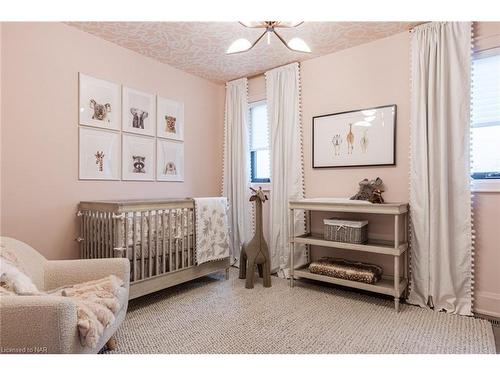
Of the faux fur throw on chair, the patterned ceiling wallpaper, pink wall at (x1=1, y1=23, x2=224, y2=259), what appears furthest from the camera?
the patterned ceiling wallpaper

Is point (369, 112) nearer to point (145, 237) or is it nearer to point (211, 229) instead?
point (211, 229)

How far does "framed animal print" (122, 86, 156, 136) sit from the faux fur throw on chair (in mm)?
1667

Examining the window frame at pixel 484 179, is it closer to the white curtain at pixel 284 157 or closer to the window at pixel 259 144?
the white curtain at pixel 284 157

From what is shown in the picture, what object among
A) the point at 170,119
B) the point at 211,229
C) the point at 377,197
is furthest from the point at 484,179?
the point at 170,119

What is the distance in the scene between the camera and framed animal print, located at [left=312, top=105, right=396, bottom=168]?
106 inches

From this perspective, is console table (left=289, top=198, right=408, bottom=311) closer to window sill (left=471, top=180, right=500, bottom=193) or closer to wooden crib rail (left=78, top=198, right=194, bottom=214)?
window sill (left=471, top=180, right=500, bottom=193)

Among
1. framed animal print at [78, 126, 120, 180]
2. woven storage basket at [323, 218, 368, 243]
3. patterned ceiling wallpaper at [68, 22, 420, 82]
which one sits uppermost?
patterned ceiling wallpaper at [68, 22, 420, 82]

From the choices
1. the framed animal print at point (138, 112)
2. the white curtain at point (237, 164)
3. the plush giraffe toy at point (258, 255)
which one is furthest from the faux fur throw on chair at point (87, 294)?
the white curtain at point (237, 164)

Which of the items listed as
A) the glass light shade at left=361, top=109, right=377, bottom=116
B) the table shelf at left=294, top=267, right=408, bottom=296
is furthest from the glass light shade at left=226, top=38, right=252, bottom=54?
the table shelf at left=294, top=267, right=408, bottom=296

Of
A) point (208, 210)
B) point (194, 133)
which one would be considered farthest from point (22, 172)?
point (194, 133)

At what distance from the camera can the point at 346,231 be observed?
2660 millimetres

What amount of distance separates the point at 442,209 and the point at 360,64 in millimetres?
1540

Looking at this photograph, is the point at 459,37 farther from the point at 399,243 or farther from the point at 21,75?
the point at 21,75

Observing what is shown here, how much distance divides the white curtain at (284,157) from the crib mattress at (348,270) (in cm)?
39
